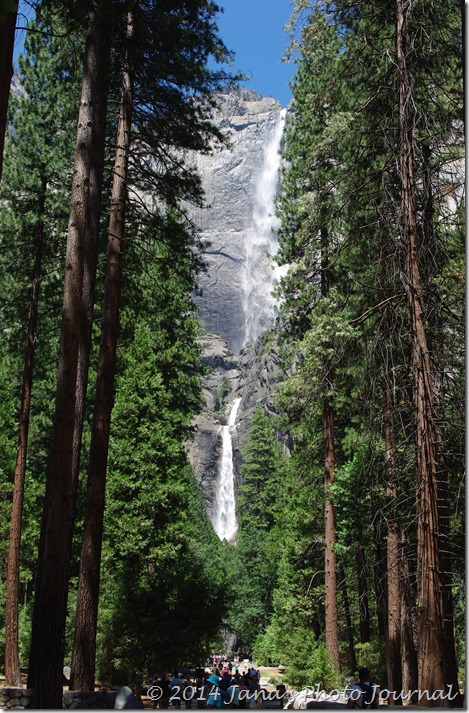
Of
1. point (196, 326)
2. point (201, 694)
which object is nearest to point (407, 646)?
point (201, 694)

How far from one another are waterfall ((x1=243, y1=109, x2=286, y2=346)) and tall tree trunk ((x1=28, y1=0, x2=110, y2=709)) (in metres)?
106

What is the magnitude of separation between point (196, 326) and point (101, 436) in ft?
42.5

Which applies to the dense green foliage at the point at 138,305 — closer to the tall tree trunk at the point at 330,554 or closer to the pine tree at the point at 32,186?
the pine tree at the point at 32,186

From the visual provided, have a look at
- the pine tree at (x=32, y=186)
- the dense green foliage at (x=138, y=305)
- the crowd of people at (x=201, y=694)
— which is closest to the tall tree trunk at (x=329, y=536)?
the dense green foliage at (x=138, y=305)

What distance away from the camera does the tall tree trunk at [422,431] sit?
6.28 m

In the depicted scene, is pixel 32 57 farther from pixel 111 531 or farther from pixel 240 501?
pixel 240 501

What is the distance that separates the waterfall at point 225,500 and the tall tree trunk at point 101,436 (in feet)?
191

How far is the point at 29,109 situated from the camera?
15.3m

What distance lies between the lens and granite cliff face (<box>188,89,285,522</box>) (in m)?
81.8

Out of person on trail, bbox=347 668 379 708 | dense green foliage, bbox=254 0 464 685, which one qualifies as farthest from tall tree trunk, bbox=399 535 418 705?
person on trail, bbox=347 668 379 708

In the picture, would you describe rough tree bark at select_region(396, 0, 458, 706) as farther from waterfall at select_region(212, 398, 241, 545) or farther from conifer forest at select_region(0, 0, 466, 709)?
waterfall at select_region(212, 398, 241, 545)

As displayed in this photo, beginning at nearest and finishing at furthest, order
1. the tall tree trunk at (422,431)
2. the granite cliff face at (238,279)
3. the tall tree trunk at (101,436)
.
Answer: the tall tree trunk at (422,431) < the tall tree trunk at (101,436) < the granite cliff face at (238,279)

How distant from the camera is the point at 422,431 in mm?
6730

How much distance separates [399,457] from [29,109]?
1210 centimetres
